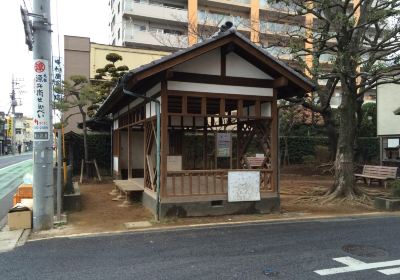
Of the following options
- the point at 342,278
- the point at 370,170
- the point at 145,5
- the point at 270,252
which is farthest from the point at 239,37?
the point at 145,5

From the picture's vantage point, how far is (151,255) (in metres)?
6.07

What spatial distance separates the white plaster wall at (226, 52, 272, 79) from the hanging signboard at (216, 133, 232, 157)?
2659mm

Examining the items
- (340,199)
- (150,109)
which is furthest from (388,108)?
(150,109)

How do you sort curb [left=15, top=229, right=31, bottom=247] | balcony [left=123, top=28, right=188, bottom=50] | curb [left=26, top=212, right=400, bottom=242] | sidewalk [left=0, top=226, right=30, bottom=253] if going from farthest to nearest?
balcony [left=123, top=28, right=188, bottom=50] → curb [left=26, top=212, right=400, bottom=242] → curb [left=15, top=229, right=31, bottom=247] → sidewalk [left=0, top=226, right=30, bottom=253]

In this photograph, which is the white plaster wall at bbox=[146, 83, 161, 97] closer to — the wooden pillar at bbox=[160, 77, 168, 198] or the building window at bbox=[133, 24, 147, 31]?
the wooden pillar at bbox=[160, 77, 168, 198]

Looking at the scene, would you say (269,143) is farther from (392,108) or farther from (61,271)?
(392,108)

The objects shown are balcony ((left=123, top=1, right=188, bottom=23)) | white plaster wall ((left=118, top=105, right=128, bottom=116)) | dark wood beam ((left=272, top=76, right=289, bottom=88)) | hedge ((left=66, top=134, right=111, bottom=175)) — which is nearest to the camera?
dark wood beam ((left=272, top=76, right=289, bottom=88))

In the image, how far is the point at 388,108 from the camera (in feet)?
63.9

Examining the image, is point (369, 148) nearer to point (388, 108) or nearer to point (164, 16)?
point (388, 108)

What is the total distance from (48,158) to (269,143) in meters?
5.49

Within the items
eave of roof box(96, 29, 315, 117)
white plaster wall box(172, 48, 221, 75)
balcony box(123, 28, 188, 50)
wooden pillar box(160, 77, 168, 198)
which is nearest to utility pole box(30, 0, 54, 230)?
eave of roof box(96, 29, 315, 117)

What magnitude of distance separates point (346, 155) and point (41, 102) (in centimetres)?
946

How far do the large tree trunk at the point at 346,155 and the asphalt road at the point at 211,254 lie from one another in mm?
3999

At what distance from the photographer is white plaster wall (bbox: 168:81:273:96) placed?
8.96 meters
